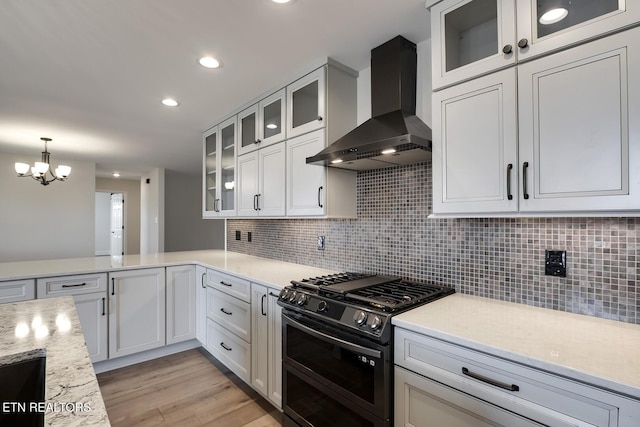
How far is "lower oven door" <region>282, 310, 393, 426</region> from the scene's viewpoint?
1.36 meters

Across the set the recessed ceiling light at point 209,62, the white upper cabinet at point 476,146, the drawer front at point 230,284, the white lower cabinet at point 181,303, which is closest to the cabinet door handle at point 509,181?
the white upper cabinet at point 476,146

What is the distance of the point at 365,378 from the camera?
142cm

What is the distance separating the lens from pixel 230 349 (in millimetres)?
2574

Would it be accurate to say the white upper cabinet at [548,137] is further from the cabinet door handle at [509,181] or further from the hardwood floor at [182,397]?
the hardwood floor at [182,397]

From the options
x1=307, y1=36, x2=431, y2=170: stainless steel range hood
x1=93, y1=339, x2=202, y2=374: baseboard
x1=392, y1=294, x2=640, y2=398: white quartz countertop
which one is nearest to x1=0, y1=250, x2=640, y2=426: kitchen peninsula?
x1=392, y1=294, x2=640, y2=398: white quartz countertop

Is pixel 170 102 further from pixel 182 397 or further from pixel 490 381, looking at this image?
pixel 490 381

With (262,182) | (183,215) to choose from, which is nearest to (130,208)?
(183,215)

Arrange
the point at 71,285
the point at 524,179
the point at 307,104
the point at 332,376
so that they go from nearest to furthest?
the point at 524,179 → the point at 332,376 → the point at 307,104 → the point at 71,285

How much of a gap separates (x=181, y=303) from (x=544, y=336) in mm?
2981

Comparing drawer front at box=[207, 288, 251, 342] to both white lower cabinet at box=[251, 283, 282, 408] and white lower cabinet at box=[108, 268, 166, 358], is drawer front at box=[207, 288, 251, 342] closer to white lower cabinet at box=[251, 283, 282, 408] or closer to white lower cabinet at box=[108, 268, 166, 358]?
white lower cabinet at box=[251, 283, 282, 408]

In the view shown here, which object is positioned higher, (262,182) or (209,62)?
(209,62)

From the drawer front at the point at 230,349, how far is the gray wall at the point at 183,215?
4869 mm

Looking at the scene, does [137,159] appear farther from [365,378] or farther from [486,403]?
[486,403]

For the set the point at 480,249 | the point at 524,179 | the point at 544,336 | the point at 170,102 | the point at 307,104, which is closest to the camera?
the point at 544,336
